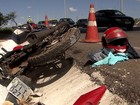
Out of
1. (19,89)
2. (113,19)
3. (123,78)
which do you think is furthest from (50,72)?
(113,19)

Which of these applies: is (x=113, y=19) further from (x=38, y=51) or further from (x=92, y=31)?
(x=38, y=51)

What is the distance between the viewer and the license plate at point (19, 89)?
7.14m

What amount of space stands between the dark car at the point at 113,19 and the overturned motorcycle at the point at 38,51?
708 inches

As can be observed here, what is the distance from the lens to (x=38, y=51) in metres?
8.12

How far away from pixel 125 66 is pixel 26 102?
2.01 m

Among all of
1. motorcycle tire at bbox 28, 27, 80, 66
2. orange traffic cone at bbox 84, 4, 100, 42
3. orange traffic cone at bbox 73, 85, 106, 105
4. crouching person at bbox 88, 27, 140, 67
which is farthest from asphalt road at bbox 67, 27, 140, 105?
orange traffic cone at bbox 84, 4, 100, 42

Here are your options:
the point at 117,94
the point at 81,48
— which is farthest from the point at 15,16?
the point at 117,94

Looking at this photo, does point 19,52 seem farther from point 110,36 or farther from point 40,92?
point 110,36

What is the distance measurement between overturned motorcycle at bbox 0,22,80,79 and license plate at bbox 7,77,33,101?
1.69 ft

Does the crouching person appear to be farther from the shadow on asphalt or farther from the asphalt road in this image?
the shadow on asphalt

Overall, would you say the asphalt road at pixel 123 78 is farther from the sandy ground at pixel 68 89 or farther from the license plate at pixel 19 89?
the license plate at pixel 19 89

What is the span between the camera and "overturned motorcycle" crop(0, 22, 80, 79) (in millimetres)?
7595

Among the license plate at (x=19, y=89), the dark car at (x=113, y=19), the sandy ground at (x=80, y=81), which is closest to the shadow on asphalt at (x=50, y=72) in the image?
the sandy ground at (x=80, y=81)

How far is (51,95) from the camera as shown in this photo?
716cm
